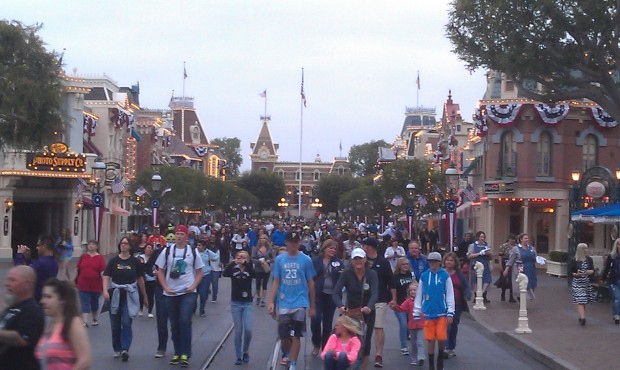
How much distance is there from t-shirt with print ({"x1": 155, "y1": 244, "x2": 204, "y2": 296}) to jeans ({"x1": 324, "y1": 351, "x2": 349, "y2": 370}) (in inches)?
154

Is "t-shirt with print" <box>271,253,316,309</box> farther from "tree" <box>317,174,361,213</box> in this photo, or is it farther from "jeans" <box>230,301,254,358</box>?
"tree" <box>317,174,361,213</box>

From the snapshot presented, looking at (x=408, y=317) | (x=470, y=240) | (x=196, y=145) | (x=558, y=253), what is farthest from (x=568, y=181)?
(x=196, y=145)

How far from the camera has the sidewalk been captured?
14758 millimetres

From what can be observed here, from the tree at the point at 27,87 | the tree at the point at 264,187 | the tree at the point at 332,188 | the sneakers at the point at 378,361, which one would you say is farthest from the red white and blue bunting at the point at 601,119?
the tree at the point at 264,187

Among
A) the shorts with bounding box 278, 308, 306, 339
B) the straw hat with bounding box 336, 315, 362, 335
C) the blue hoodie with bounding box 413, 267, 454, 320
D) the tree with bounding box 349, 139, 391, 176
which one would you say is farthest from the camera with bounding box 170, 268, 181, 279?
the tree with bounding box 349, 139, 391, 176

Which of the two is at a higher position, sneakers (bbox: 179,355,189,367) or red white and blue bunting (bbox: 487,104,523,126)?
red white and blue bunting (bbox: 487,104,523,126)

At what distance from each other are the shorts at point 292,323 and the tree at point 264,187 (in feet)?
425

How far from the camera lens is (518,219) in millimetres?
47531

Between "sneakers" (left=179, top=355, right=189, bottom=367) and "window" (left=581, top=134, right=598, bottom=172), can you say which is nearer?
"sneakers" (left=179, top=355, right=189, bottom=367)

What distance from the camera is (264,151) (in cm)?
17188

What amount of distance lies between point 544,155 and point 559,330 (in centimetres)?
2788

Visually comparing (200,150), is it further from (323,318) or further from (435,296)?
(435,296)

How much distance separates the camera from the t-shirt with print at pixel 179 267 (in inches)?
514

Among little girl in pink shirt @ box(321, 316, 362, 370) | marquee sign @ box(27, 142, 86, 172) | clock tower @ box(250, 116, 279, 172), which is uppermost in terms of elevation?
clock tower @ box(250, 116, 279, 172)
